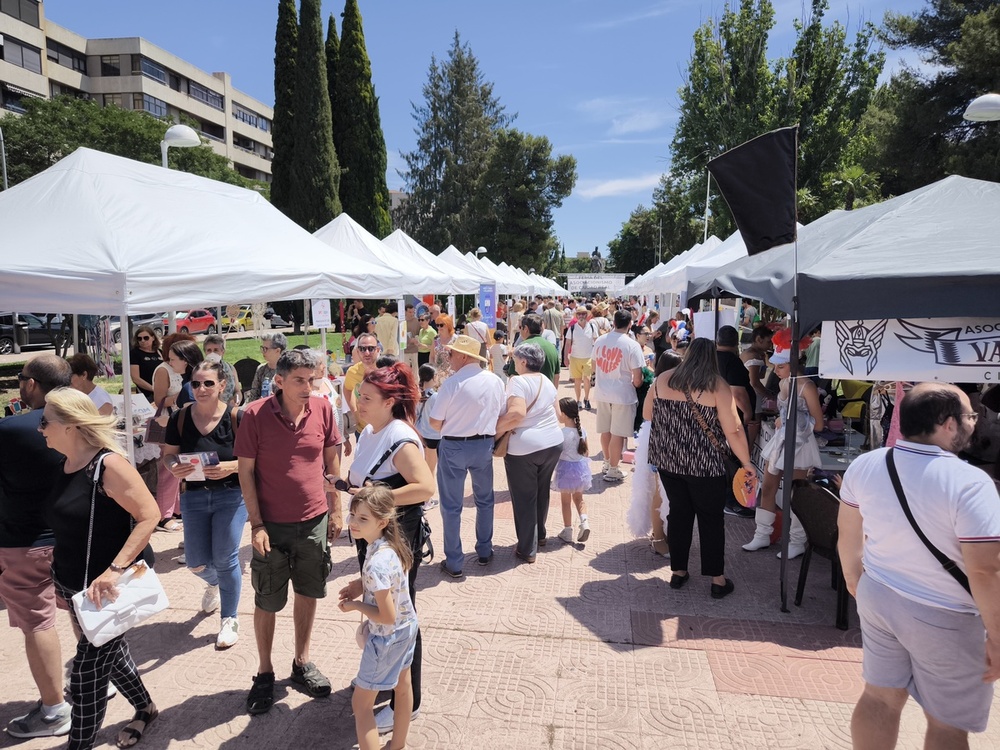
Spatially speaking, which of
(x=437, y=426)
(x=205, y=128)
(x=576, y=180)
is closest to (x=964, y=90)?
(x=437, y=426)

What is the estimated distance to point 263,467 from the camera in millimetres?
3189

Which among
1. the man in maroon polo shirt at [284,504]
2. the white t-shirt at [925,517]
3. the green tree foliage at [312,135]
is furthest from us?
the green tree foliage at [312,135]

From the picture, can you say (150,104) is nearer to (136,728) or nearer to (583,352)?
(583,352)

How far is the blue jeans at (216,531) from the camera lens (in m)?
3.76

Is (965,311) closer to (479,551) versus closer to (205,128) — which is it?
(479,551)

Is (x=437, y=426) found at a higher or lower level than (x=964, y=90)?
lower

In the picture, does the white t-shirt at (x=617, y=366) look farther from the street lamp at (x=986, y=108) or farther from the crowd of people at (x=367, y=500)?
the street lamp at (x=986, y=108)

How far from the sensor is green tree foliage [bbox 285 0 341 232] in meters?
29.6

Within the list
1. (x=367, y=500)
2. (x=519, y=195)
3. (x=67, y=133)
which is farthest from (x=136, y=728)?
(x=519, y=195)

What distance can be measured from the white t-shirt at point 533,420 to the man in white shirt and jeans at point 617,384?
7.82 ft

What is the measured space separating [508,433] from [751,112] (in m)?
23.9

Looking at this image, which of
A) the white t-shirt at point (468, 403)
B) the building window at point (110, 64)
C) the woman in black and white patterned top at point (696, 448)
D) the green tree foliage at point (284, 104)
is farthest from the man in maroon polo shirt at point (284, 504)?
the building window at point (110, 64)

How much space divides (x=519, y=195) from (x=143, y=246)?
133 ft

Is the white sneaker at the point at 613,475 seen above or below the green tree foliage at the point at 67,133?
below
